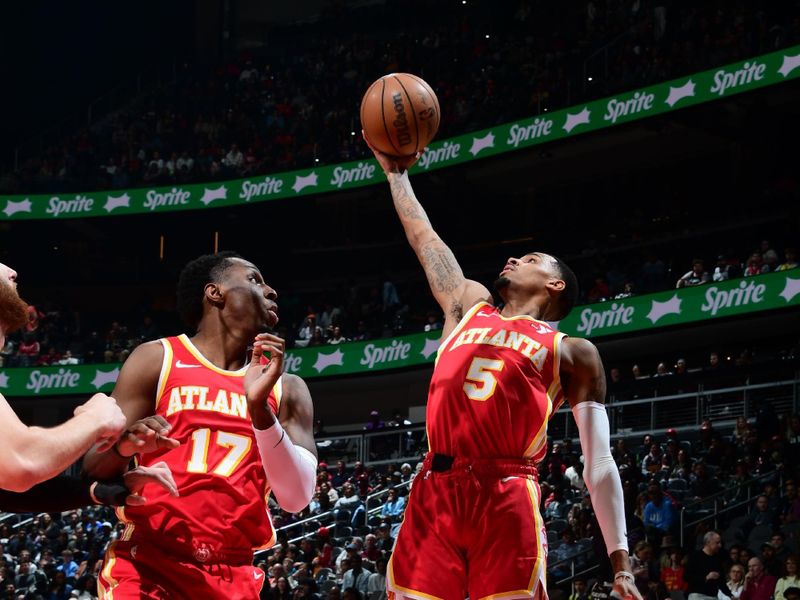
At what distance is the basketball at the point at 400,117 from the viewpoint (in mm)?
6070

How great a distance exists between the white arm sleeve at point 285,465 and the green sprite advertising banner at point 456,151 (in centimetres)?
1604

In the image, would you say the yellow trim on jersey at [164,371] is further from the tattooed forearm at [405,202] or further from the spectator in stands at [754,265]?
the spectator in stands at [754,265]

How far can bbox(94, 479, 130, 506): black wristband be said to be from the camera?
12.0ft

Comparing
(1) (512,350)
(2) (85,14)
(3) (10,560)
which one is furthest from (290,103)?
(1) (512,350)

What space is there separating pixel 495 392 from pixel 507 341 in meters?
0.28

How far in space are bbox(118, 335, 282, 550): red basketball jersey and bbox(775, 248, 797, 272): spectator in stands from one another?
46.9 ft

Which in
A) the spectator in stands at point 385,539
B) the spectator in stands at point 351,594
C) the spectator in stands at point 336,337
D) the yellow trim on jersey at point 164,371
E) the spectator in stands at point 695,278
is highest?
the spectator in stands at point 336,337

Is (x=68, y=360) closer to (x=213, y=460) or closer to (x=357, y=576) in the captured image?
(x=357, y=576)

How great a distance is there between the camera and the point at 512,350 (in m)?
5.22

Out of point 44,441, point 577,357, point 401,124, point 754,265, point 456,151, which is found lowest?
point 44,441

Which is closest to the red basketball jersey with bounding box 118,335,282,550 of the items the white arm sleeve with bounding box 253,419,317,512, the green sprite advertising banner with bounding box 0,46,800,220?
the white arm sleeve with bounding box 253,419,317,512

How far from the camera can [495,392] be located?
509 cm

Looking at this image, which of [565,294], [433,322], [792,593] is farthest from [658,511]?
[433,322]

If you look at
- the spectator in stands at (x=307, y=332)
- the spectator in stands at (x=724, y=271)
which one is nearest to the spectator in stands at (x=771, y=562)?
the spectator in stands at (x=724, y=271)
